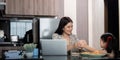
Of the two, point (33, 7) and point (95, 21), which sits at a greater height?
point (33, 7)

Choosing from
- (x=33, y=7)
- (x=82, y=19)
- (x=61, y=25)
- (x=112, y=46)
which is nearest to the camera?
(x=112, y=46)

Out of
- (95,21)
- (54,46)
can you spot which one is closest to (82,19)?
(95,21)

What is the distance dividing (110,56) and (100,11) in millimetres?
2907

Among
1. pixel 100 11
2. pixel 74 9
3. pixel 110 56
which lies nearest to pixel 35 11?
pixel 74 9

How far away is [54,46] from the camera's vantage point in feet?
5.06

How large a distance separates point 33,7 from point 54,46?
2.76 metres

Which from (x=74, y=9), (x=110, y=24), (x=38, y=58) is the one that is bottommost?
(x=38, y=58)

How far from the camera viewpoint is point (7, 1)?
4.10m

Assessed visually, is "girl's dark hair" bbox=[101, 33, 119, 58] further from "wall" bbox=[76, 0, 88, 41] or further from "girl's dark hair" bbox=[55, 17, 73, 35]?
"wall" bbox=[76, 0, 88, 41]

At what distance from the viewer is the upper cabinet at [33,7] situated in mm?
4121

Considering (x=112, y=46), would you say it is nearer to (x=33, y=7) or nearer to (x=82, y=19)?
(x=33, y=7)

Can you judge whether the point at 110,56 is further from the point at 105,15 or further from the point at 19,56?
the point at 105,15

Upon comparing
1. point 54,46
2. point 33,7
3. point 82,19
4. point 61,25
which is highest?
point 33,7

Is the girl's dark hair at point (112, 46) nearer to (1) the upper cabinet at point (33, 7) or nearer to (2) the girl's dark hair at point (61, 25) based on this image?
(2) the girl's dark hair at point (61, 25)
